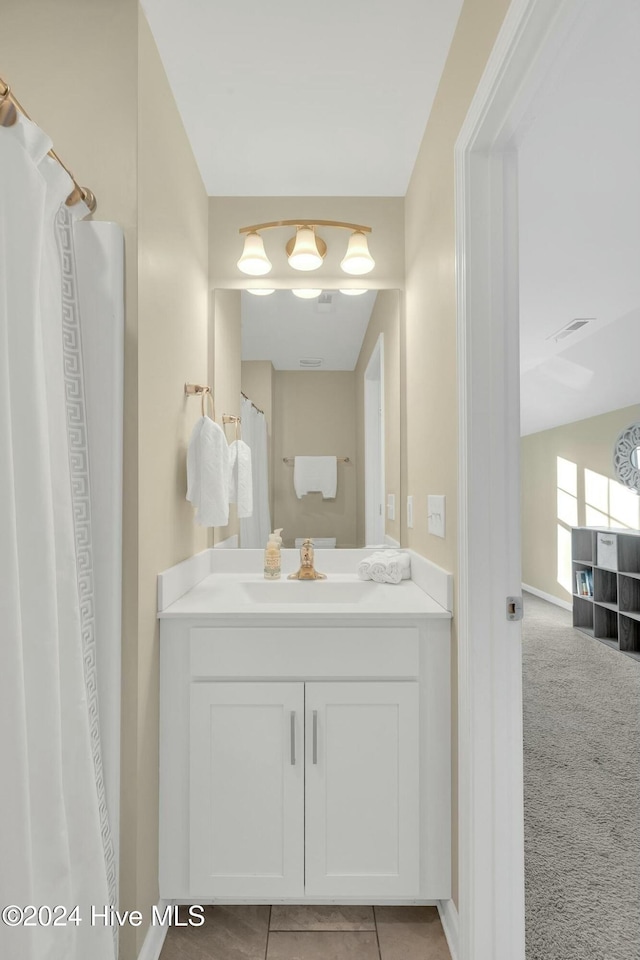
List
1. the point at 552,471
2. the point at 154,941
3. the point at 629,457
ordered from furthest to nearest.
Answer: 1. the point at 552,471
2. the point at 629,457
3. the point at 154,941

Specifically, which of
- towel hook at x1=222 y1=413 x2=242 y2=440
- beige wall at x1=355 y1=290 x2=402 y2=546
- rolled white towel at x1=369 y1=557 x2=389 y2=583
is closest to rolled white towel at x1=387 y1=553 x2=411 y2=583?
rolled white towel at x1=369 y1=557 x2=389 y2=583

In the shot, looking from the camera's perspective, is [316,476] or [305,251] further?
[316,476]

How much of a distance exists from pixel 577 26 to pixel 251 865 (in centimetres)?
205

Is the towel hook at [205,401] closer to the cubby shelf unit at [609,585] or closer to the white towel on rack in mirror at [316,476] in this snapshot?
the white towel on rack in mirror at [316,476]

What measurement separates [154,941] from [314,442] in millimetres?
1672

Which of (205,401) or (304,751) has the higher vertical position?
(205,401)

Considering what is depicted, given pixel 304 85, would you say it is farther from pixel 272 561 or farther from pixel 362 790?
pixel 362 790

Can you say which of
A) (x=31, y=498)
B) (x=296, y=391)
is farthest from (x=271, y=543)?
(x=31, y=498)

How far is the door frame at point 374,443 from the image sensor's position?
94.2 inches

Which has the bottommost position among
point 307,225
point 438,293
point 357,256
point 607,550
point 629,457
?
point 607,550

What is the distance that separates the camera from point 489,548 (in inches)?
55.0

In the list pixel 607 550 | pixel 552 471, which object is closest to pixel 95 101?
pixel 607 550

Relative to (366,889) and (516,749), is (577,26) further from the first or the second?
(366,889)

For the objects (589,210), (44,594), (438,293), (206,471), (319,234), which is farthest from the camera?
(589,210)
